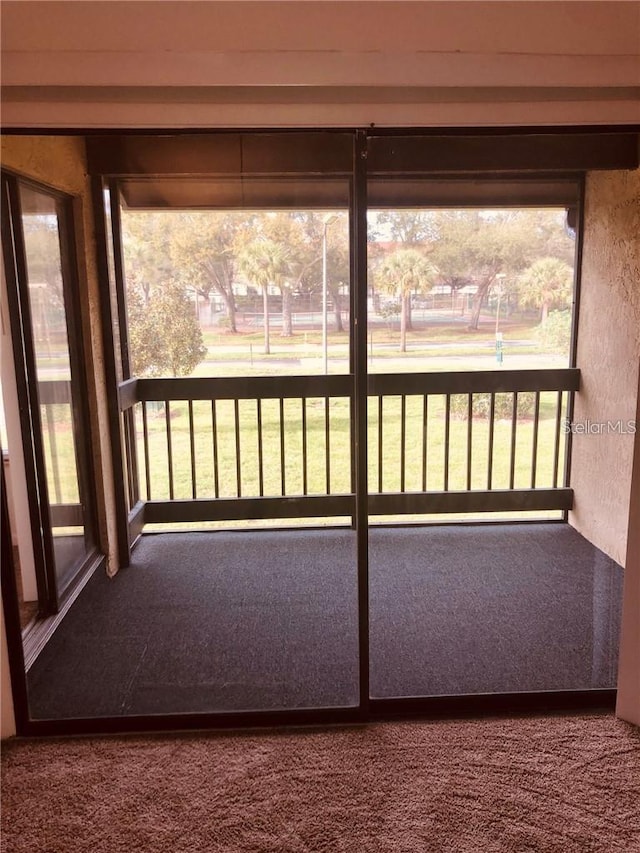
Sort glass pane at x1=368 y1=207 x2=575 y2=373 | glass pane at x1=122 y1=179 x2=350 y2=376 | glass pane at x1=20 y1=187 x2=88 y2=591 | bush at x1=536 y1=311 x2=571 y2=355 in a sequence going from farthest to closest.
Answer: bush at x1=536 y1=311 x2=571 y2=355, glass pane at x1=368 y1=207 x2=575 y2=373, glass pane at x1=122 y1=179 x2=350 y2=376, glass pane at x1=20 y1=187 x2=88 y2=591

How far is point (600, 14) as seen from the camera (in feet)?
5.74

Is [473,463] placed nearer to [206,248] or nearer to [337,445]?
[337,445]

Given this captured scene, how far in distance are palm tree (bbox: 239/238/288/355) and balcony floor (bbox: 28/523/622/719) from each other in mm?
1369

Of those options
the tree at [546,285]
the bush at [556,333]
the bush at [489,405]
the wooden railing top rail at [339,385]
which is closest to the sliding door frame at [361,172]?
the wooden railing top rail at [339,385]

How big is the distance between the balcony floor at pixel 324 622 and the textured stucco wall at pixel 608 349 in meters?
0.28

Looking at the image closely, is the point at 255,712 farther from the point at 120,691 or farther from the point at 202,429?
the point at 202,429

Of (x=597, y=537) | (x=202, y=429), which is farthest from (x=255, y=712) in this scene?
(x=597, y=537)

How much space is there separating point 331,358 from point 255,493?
40.6 inches

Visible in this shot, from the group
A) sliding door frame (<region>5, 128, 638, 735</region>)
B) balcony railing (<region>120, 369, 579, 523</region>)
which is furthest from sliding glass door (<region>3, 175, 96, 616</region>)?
balcony railing (<region>120, 369, 579, 523</region>)

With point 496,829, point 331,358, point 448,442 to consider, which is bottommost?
point 496,829

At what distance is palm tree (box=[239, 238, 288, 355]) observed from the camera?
3.13m

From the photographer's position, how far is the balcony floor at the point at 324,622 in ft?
7.88

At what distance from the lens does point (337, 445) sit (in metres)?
3.90

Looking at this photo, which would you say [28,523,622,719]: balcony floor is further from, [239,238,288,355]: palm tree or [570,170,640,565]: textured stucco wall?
[239,238,288,355]: palm tree
